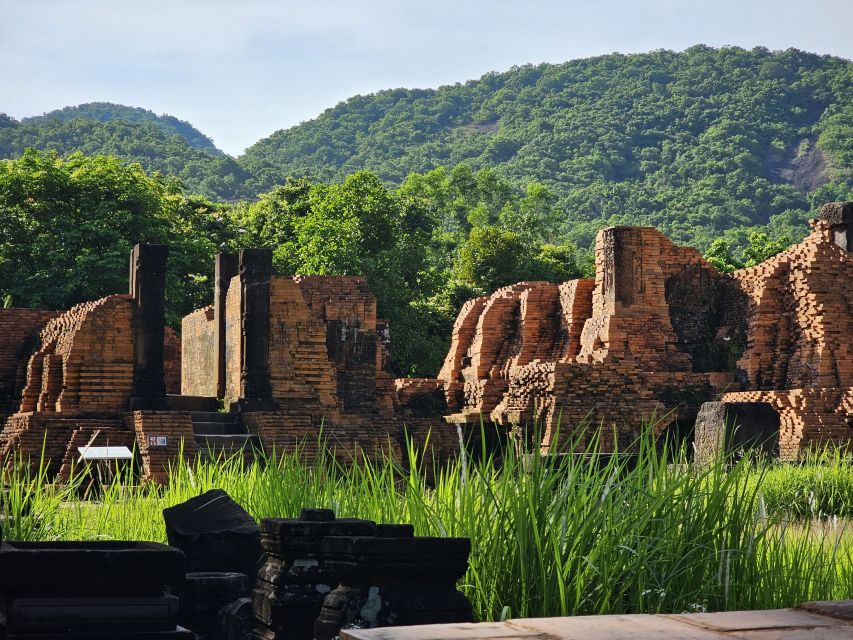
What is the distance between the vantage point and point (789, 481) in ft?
39.2

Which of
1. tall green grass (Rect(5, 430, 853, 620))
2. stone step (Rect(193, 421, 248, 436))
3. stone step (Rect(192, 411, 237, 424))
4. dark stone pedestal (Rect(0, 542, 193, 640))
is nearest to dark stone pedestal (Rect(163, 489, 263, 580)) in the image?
tall green grass (Rect(5, 430, 853, 620))

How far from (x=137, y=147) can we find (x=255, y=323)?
184ft

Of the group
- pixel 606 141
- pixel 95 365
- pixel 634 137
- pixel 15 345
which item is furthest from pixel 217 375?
pixel 634 137

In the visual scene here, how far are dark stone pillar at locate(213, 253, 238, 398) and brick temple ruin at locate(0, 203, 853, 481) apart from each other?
0.09ft

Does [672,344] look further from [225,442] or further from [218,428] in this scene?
[225,442]

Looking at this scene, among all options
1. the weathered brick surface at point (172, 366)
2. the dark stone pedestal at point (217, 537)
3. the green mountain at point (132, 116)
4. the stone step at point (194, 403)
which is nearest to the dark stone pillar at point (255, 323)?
the stone step at point (194, 403)

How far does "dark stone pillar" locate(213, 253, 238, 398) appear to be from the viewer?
1952 centimetres

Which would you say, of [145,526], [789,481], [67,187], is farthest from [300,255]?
[145,526]

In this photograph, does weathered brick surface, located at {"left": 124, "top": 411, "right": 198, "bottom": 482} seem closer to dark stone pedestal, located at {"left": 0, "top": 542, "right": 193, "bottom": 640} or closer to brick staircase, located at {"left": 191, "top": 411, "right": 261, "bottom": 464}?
brick staircase, located at {"left": 191, "top": 411, "right": 261, "bottom": 464}

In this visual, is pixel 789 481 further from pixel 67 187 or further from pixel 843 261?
pixel 67 187

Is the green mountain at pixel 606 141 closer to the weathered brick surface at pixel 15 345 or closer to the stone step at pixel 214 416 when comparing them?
the weathered brick surface at pixel 15 345

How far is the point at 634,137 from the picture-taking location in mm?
79062

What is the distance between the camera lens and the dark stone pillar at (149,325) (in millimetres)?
16859

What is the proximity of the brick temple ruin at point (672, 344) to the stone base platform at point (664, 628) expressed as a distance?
14613mm
